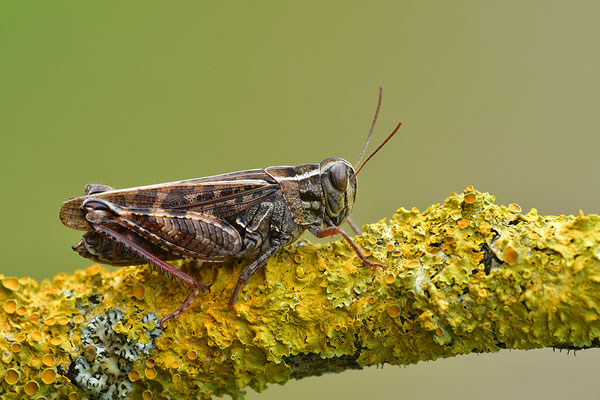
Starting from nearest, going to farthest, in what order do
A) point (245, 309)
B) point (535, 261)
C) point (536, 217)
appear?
point (535, 261) → point (536, 217) → point (245, 309)

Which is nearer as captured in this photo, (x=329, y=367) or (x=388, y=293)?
(x=388, y=293)

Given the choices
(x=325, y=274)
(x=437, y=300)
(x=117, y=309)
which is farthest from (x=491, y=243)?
(x=117, y=309)

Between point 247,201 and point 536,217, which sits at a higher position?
point 247,201

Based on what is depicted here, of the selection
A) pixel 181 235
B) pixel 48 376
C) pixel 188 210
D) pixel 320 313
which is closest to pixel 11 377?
pixel 48 376

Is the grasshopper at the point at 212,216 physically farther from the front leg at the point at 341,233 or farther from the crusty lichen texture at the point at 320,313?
the crusty lichen texture at the point at 320,313

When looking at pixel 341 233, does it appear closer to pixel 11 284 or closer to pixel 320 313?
pixel 320 313

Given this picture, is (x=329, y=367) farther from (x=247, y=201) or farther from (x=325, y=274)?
(x=247, y=201)

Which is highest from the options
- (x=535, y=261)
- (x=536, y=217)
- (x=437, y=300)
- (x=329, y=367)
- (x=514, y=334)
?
(x=536, y=217)
